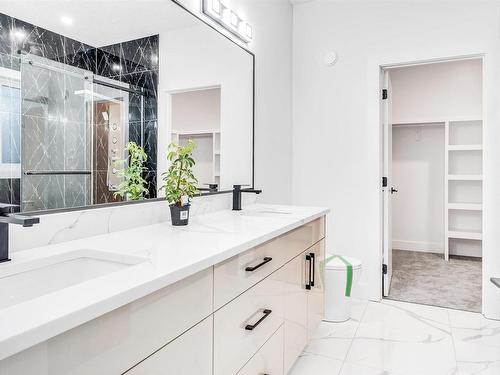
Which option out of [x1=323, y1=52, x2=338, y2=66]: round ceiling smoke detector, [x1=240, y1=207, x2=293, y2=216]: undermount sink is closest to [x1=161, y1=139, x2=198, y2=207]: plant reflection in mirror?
[x1=240, y1=207, x2=293, y2=216]: undermount sink

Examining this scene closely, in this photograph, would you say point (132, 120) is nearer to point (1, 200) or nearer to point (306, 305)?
point (1, 200)

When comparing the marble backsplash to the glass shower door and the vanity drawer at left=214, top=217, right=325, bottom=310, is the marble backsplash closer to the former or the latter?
Answer: the glass shower door

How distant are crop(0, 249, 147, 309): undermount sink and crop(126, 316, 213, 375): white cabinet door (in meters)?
0.24

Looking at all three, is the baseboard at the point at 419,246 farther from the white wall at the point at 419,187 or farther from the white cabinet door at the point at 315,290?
the white cabinet door at the point at 315,290

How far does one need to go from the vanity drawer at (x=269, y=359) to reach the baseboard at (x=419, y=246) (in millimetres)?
3800

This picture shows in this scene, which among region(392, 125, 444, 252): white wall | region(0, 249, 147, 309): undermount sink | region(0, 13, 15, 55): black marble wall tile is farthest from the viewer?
region(392, 125, 444, 252): white wall

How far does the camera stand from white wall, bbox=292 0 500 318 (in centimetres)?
272

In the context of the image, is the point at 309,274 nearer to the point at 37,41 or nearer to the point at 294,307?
the point at 294,307

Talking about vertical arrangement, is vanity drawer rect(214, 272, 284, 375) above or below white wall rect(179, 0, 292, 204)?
below

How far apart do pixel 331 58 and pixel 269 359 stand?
2.60 meters

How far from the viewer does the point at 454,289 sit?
3.38 meters

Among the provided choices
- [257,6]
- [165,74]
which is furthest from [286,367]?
[257,6]

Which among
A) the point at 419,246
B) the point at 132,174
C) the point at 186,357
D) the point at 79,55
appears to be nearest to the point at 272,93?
the point at 132,174

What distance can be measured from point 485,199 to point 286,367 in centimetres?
200
